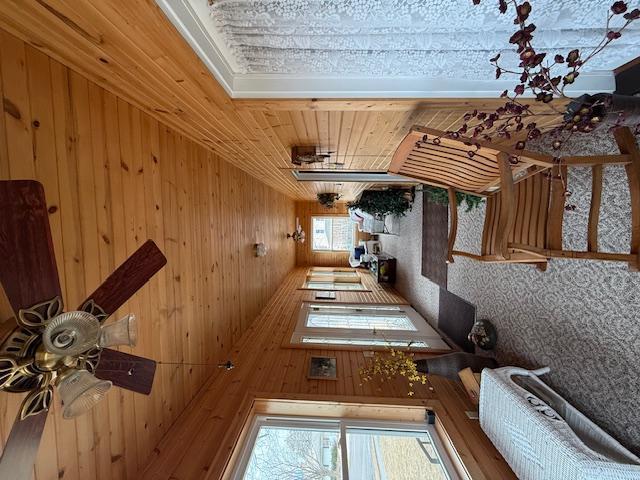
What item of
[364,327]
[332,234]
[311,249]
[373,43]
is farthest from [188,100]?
[332,234]

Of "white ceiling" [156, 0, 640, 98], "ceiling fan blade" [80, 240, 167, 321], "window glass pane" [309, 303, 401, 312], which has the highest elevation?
"white ceiling" [156, 0, 640, 98]

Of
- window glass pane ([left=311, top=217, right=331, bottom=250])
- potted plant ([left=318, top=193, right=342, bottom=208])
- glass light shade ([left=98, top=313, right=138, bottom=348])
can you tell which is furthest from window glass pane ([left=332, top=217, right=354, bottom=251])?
glass light shade ([left=98, top=313, right=138, bottom=348])

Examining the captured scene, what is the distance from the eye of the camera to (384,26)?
1.03m

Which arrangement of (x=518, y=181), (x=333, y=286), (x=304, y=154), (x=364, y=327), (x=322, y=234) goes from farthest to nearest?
(x=322, y=234) → (x=333, y=286) → (x=364, y=327) → (x=304, y=154) → (x=518, y=181)

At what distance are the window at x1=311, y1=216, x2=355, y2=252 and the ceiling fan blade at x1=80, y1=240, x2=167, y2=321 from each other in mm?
7155

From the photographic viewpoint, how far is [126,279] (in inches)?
36.4

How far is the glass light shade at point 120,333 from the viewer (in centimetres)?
81

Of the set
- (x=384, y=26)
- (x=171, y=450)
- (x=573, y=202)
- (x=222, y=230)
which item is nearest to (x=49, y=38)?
(x=384, y=26)

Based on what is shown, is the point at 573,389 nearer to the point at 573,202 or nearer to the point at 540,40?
the point at 573,202

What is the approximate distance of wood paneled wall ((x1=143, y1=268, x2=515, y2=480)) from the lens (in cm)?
162

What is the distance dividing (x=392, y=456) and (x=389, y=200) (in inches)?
146

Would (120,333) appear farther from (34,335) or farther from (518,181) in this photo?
(518,181)

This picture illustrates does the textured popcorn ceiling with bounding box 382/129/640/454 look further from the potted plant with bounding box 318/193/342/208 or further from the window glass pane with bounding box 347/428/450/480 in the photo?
the potted plant with bounding box 318/193/342/208

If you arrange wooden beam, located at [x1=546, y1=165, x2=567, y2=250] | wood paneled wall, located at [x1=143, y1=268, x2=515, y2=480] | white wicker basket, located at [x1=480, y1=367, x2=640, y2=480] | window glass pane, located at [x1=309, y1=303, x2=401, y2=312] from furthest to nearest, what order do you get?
window glass pane, located at [x1=309, y1=303, x2=401, y2=312]
wood paneled wall, located at [x1=143, y1=268, x2=515, y2=480]
wooden beam, located at [x1=546, y1=165, x2=567, y2=250]
white wicker basket, located at [x1=480, y1=367, x2=640, y2=480]
